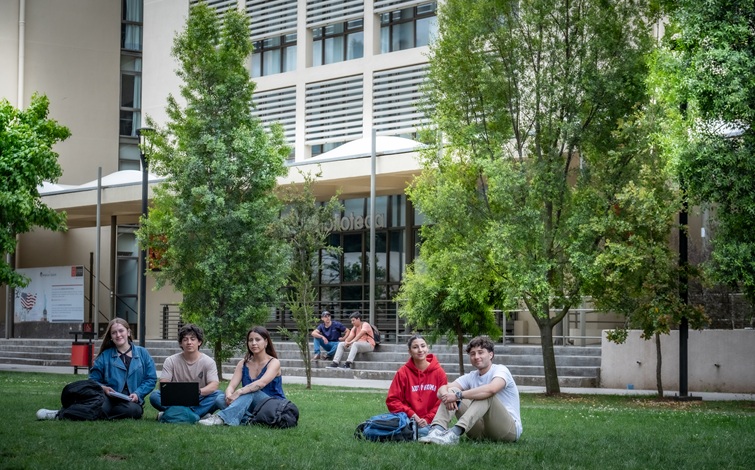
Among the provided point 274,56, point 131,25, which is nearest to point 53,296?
point 274,56

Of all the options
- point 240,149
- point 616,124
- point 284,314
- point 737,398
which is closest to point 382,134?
point 284,314

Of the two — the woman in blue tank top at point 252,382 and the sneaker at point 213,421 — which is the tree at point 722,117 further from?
the sneaker at point 213,421

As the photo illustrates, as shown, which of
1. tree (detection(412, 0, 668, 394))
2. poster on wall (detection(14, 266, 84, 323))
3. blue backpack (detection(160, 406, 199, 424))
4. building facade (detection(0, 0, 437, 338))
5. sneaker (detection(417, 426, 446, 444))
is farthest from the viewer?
poster on wall (detection(14, 266, 84, 323))

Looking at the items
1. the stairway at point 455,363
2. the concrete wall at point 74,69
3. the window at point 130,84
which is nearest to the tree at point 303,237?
the stairway at point 455,363

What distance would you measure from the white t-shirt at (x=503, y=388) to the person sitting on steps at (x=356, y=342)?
1712cm

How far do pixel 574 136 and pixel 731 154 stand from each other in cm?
406

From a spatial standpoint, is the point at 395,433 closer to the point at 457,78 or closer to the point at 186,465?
the point at 186,465

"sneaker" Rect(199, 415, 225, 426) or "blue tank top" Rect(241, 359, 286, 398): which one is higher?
"blue tank top" Rect(241, 359, 286, 398)

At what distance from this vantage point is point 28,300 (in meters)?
41.4

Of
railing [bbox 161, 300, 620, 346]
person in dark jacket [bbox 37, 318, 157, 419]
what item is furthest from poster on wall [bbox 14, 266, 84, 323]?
person in dark jacket [bbox 37, 318, 157, 419]

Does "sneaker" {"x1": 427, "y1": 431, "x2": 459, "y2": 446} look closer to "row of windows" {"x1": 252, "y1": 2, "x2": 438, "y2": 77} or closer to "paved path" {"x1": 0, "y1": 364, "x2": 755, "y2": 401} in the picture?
"paved path" {"x1": 0, "y1": 364, "x2": 755, "y2": 401}

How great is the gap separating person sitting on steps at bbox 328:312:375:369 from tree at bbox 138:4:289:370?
434cm

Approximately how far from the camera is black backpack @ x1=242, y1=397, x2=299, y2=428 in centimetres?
1274

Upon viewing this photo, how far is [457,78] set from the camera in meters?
22.3
